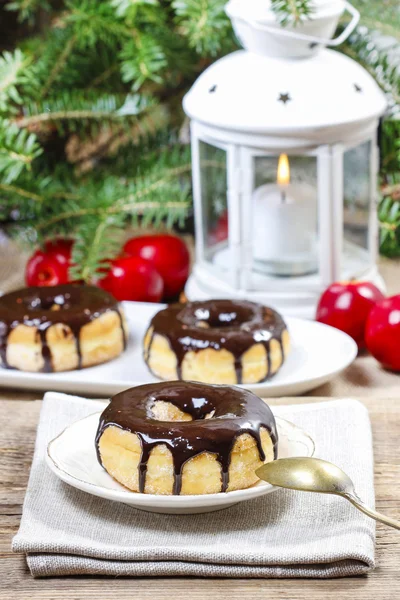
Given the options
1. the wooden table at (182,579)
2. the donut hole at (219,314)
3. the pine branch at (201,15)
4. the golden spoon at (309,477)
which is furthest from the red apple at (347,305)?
the golden spoon at (309,477)

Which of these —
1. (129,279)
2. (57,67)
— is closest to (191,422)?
(129,279)

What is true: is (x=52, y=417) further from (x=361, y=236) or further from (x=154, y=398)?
(x=361, y=236)

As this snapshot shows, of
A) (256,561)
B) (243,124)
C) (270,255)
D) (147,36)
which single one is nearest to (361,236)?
(270,255)

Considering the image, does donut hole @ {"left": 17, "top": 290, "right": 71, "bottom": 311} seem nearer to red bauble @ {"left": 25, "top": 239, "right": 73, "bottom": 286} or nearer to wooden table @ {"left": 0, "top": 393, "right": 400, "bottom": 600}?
red bauble @ {"left": 25, "top": 239, "right": 73, "bottom": 286}

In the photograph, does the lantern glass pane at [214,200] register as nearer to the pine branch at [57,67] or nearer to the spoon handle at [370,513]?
the pine branch at [57,67]

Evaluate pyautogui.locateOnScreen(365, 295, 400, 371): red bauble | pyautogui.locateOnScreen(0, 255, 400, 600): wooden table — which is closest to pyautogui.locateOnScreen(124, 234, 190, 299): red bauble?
pyautogui.locateOnScreen(365, 295, 400, 371): red bauble

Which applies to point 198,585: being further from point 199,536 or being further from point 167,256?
point 167,256

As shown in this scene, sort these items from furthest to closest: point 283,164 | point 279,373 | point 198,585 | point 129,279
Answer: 1. point 129,279
2. point 283,164
3. point 279,373
4. point 198,585
